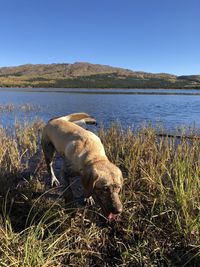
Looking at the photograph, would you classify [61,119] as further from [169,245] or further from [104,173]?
[169,245]

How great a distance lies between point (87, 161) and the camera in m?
5.04

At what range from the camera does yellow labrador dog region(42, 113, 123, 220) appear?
14.2 feet

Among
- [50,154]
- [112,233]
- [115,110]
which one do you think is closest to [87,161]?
[112,233]

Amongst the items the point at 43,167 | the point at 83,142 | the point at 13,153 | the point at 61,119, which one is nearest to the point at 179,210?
the point at 83,142

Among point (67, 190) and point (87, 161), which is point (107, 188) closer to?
point (87, 161)

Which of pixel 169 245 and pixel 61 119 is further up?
pixel 61 119

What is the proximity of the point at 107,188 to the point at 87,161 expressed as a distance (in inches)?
33.8

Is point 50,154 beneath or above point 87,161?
beneath

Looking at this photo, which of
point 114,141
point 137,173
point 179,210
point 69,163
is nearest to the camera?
point 179,210

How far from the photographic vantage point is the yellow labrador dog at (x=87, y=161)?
14.2 ft

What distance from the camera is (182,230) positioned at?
4695 millimetres

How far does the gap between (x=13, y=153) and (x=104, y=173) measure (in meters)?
5.33

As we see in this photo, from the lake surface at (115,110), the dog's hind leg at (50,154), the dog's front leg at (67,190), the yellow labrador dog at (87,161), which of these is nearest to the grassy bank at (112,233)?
the dog's front leg at (67,190)

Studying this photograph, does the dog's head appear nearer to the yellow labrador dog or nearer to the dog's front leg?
the yellow labrador dog
